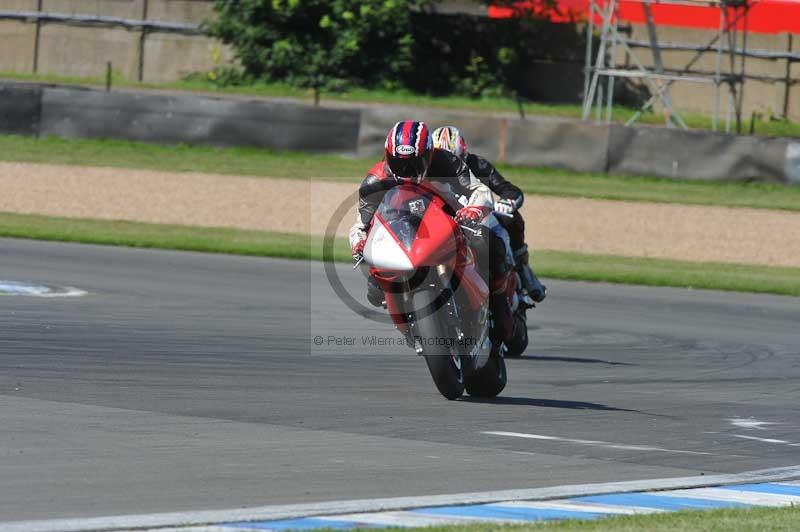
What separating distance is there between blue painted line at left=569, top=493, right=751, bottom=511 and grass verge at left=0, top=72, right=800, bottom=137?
88.0 feet

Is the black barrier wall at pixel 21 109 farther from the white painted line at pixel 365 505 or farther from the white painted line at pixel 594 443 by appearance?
the white painted line at pixel 365 505

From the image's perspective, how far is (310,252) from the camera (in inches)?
722

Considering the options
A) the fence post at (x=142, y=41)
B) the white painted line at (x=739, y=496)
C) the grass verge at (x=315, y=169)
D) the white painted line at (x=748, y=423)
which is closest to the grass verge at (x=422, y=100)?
the fence post at (x=142, y=41)

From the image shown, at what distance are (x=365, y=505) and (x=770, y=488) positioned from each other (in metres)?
1.95

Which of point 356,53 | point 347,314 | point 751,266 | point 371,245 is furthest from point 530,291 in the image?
point 356,53

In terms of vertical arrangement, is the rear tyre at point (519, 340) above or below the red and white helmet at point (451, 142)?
below

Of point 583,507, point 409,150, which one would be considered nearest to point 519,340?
point 409,150

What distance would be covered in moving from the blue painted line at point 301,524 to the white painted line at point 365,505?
0.05 m

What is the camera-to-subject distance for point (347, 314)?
13477 millimetres

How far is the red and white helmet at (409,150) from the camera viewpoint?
8320 millimetres

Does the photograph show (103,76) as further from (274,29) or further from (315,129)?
(315,129)

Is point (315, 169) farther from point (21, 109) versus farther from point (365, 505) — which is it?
point (365, 505)

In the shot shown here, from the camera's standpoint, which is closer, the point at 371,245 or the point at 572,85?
the point at 371,245

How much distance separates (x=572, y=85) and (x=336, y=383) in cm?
2886
